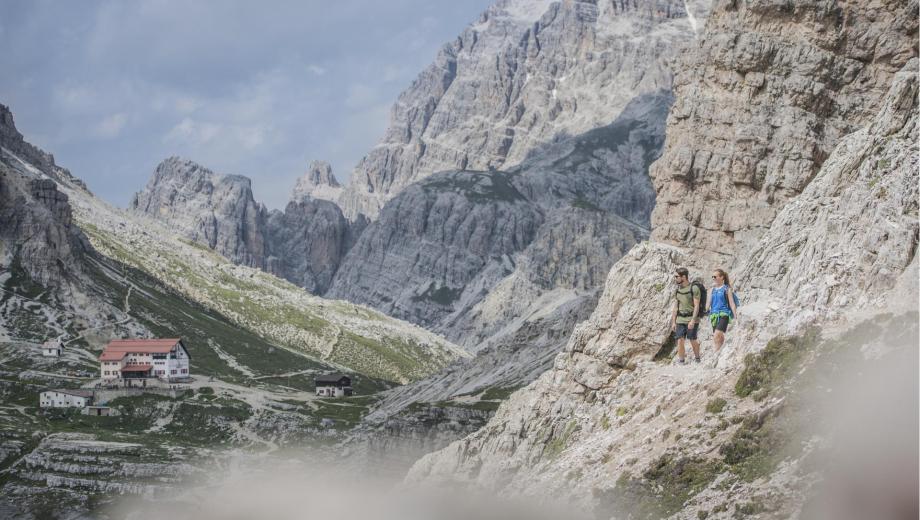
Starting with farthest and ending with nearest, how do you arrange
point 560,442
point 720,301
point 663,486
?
point 560,442 < point 720,301 < point 663,486

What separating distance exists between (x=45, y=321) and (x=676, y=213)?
131912 millimetres

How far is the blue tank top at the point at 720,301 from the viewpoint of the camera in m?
41.9

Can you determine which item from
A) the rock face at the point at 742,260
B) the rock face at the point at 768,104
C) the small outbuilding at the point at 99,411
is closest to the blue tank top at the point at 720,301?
the rock face at the point at 742,260

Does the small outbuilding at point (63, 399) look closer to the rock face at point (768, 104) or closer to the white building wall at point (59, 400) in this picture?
the white building wall at point (59, 400)

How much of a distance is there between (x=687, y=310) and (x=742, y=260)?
62.4 feet

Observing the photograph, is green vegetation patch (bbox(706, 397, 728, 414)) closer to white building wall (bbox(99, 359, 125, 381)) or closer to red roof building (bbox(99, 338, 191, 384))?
red roof building (bbox(99, 338, 191, 384))

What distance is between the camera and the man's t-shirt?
43.6m

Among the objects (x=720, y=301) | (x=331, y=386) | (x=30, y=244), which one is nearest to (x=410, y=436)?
(x=720, y=301)

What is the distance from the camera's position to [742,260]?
60.8 metres

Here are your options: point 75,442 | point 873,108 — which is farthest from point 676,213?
point 75,442

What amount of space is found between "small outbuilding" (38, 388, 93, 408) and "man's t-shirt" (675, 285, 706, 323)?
114391 millimetres

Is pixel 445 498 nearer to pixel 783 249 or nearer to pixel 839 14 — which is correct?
pixel 783 249

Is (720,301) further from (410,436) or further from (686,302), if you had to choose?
(410,436)

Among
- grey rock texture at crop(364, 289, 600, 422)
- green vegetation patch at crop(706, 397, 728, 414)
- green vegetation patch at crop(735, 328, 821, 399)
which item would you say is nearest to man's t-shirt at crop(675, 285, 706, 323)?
green vegetation patch at crop(735, 328, 821, 399)
